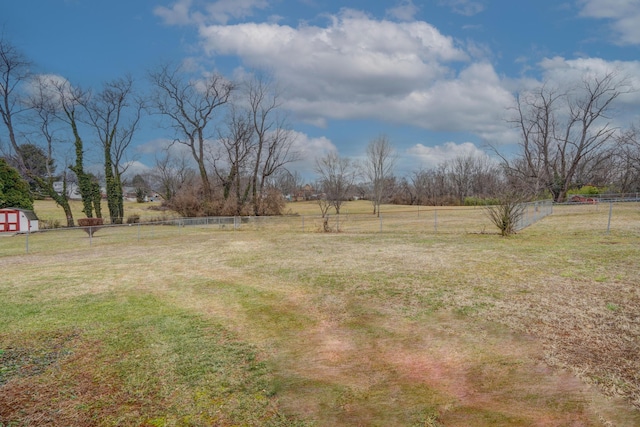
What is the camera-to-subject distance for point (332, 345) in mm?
5070

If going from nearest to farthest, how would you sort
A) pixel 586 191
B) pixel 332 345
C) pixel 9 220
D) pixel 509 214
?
pixel 332 345 < pixel 509 214 < pixel 9 220 < pixel 586 191

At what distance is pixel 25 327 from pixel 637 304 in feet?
34.3

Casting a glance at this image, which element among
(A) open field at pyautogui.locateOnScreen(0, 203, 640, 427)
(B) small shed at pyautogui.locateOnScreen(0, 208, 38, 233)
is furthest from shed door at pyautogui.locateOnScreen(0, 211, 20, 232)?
(A) open field at pyautogui.locateOnScreen(0, 203, 640, 427)

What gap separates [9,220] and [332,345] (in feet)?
103

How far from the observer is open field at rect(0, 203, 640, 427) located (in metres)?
3.48

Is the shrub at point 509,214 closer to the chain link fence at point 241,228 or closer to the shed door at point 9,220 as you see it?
the chain link fence at point 241,228

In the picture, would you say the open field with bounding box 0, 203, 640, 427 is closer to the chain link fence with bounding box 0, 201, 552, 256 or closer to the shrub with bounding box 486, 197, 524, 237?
the shrub with bounding box 486, 197, 524, 237

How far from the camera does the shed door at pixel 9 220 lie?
1032 inches

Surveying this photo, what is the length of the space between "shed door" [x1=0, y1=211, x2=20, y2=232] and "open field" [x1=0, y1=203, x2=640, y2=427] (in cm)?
2123

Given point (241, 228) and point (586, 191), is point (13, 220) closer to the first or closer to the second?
point (241, 228)

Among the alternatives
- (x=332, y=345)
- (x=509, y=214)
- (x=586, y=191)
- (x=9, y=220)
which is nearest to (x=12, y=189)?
(x=9, y=220)

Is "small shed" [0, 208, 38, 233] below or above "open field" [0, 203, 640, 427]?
above

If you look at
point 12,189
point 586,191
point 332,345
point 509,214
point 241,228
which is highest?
point 12,189

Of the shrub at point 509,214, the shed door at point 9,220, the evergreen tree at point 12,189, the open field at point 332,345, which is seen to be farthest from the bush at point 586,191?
the evergreen tree at point 12,189
